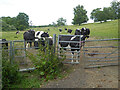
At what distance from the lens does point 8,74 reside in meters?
4.00

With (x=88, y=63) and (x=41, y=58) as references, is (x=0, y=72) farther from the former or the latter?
(x=88, y=63)

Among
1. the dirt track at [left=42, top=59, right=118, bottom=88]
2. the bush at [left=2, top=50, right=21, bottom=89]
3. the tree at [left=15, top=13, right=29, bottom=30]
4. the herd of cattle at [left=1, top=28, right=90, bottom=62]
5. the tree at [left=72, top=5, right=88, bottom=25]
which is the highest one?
the tree at [left=72, top=5, right=88, bottom=25]

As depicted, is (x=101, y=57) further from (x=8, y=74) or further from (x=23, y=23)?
(x=23, y=23)

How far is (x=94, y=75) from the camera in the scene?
469cm

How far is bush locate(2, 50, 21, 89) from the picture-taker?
370cm

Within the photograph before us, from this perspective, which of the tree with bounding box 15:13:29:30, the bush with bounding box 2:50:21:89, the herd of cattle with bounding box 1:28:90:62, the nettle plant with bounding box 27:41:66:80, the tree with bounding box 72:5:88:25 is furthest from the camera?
the tree with bounding box 72:5:88:25

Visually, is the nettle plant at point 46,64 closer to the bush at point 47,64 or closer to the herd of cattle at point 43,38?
the bush at point 47,64

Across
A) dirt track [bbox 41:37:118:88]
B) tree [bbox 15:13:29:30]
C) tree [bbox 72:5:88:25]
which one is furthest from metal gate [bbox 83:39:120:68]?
tree [bbox 72:5:88:25]

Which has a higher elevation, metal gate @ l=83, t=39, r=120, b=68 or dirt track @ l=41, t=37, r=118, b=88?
metal gate @ l=83, t=39, r=120, b=68

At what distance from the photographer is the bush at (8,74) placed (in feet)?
12.1

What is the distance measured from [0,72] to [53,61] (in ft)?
6.89

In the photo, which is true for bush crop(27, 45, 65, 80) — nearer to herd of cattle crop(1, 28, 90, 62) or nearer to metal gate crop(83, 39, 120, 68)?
herd of cattle crop(1, 28, 90, 62)

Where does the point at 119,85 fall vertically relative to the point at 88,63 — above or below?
below

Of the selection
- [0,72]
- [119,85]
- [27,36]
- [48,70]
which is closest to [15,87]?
[0,72]
